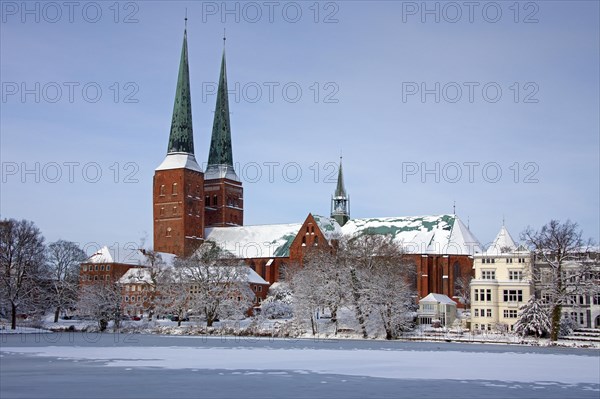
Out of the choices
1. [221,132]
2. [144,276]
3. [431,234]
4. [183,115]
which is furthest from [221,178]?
[431,234]

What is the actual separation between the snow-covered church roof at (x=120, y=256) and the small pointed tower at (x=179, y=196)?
4977 mm

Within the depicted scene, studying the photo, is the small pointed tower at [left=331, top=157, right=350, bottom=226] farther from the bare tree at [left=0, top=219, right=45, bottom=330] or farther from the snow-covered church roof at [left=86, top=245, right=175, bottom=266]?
the bare tree at [left=0, top=219, right=45, bottom=330]

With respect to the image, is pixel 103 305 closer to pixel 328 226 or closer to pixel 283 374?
pixel 283 374

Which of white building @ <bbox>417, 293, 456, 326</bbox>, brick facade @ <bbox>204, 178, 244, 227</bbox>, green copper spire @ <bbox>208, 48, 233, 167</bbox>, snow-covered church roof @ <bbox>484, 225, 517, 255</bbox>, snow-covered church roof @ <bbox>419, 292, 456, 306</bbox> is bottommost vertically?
white building @ <bbox>417, 293, 456, 326</bbox>

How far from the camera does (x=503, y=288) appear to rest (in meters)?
73.2

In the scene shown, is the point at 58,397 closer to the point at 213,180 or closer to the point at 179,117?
the point at 179,117

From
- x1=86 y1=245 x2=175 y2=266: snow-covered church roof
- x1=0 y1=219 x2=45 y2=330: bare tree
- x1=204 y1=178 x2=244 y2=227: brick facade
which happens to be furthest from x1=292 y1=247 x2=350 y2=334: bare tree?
x1=204 y1=178 x2=244 y2=227: brick facade

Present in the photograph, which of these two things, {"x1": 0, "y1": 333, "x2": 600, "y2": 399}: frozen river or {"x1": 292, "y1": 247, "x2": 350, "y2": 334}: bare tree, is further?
{"x1": 292, "y1": 247, "x2": 350, "y2": 334}: bare tree

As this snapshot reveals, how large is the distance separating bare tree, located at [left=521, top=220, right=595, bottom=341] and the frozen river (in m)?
15.9

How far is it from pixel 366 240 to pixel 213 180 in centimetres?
5217

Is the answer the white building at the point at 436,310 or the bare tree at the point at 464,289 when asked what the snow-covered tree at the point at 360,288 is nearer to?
the white building at the point at 436,310

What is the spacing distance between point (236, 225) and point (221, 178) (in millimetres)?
8748

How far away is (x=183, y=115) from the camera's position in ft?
375

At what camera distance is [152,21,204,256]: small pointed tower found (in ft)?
386
